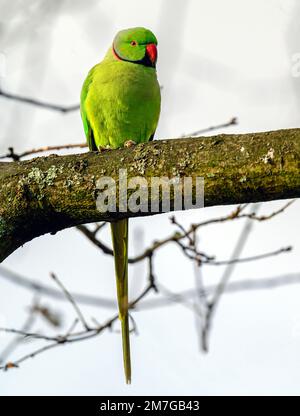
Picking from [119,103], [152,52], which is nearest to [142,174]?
[119,103]

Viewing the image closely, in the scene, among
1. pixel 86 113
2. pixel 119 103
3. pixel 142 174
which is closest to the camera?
pixel 142 174

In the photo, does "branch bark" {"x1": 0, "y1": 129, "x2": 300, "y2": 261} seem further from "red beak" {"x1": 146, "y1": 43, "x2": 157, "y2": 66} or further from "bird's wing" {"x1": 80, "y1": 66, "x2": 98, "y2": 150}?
"red beak" {"x1": 146, "y1": 43, "x2": 157, "y2": 66}

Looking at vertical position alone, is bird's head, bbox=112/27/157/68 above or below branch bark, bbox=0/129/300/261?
above

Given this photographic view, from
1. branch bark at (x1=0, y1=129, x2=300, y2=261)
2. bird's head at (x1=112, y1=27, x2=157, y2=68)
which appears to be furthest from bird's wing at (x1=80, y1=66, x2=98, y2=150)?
branch bark at (x1=0, y1=129, x2=300, y2=261)

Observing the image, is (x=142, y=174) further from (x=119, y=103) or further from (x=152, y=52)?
(x=152, y=52)

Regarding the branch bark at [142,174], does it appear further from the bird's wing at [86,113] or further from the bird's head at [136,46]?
the bird's head at [136,46]

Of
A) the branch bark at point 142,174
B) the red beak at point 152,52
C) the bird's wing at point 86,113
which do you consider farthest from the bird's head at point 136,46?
the branch bark at point 142,174

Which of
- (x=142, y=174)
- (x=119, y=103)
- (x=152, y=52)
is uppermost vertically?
(x=152, y=52)

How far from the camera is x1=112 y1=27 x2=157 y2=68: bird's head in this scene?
431 cm

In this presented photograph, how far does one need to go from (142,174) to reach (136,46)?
2.75m

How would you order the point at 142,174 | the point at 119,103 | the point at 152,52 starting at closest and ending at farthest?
the point at 142,174
the point at 119,103
the point at 152,52

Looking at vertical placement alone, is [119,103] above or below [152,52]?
below

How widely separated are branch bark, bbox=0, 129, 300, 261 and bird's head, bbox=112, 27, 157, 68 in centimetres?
235

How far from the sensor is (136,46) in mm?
4406
